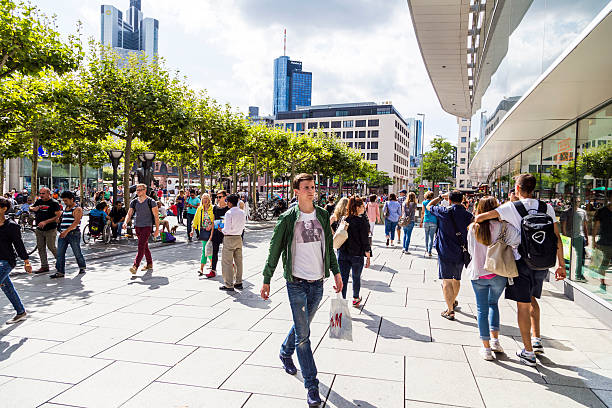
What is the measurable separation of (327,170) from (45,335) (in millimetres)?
37896

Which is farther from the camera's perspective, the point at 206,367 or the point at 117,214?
the point at 117,214

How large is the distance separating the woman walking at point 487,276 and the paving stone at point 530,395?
1.86ft

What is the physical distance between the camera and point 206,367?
4020 millimetres

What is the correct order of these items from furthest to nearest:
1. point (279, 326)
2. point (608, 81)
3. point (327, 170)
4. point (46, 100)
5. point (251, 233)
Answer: point (327, 170), point (251, 233), point (46, 100), point (608, 81), point (279, 326)

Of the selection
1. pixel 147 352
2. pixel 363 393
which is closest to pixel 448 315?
pixel 363 393

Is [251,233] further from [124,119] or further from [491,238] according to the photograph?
[491,238]

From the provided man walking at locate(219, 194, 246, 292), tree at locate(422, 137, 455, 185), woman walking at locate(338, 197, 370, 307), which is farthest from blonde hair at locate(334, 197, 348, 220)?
tree at locate(422, 137, 455, 185)

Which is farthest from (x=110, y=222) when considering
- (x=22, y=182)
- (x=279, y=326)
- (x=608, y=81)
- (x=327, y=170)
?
(x=22, y=182)

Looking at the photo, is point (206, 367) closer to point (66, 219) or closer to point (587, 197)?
point (66, 219)

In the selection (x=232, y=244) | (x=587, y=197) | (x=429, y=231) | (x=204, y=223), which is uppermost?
(x=587, y=197)

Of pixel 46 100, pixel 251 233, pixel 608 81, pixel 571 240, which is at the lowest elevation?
pixel 251 233

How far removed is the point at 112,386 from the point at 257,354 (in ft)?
4.67

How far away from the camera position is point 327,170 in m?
42.0

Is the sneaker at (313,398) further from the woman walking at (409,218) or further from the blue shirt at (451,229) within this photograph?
the woman walking at (409,218)
